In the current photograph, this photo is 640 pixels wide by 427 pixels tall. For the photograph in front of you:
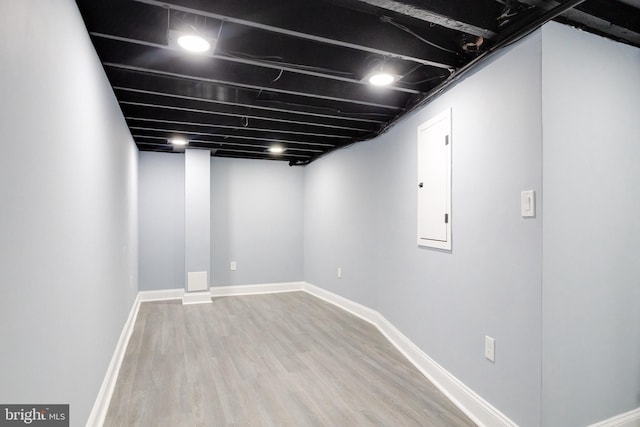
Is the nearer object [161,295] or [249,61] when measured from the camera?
[249,61]

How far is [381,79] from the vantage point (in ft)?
8.20

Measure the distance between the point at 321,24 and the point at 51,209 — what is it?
5.44 ft

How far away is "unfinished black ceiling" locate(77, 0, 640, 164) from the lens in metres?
1.78

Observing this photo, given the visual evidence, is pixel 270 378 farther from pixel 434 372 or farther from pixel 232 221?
pixel 232 221

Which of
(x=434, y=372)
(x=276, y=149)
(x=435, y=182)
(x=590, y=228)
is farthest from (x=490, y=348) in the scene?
(x=276, y=149)

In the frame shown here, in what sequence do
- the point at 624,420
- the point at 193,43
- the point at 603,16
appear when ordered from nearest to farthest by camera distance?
the point at 603,16 < the point at 624,420 < the point at 193,43

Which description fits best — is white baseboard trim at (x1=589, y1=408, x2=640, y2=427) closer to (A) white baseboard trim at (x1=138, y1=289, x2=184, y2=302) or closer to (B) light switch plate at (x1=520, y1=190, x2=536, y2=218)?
(B) light switch plate at (x1=520, y1=190, x2=536, y2=218)

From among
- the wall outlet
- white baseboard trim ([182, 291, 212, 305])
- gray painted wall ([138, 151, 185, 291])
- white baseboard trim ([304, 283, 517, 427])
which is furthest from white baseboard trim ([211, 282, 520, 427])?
gray painted wall ([138, 151, 185, 291])

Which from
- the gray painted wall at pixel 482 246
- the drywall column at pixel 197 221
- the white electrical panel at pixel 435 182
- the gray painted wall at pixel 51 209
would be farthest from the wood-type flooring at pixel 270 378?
the white electrical panel at pixel 435 182

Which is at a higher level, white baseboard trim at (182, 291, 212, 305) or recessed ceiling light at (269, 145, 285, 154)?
recessed ceiling light at (269, 145, 285, 154)

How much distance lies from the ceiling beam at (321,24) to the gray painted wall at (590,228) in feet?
2.31

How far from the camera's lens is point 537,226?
5.66ft

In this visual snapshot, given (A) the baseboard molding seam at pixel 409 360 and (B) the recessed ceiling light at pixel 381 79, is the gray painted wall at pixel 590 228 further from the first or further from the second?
(B) the recessed ceiling light at pixel 381 79

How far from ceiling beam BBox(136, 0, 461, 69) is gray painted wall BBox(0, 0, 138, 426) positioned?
666mm
